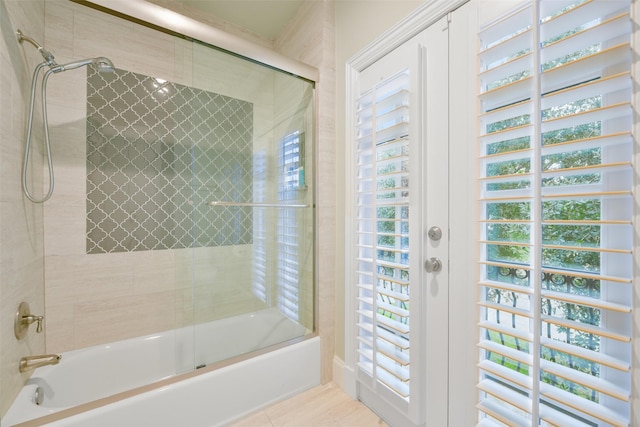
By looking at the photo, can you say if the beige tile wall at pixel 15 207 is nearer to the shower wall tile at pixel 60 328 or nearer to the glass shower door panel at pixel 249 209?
the shower wall tile at pixel 60 328

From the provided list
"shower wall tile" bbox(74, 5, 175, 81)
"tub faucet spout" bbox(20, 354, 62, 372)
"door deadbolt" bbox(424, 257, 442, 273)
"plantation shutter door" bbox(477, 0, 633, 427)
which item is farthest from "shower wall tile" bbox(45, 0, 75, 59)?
"door deadbolt" bbox(424, 257, 442, 273)

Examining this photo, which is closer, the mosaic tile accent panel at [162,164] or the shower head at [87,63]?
the shower head at [87,63]

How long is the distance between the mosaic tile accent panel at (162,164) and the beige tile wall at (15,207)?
10.3 inches

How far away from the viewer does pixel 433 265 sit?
108cm

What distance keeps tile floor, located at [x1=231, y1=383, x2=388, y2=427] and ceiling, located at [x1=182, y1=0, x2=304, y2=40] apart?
8.00 ft

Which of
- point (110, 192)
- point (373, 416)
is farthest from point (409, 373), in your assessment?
point (110, 192)

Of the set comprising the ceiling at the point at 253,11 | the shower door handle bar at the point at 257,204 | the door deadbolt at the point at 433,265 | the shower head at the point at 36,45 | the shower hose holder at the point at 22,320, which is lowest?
the shower hose holder at the point at 22,320

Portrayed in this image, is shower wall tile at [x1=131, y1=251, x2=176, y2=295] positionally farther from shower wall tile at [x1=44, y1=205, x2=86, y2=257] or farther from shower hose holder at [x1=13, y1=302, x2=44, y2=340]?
shower hose holder at [x1=13, y1=302, x2=44, y2=340]

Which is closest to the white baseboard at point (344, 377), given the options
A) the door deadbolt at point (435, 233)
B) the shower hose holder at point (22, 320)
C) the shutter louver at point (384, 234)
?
the shutter louver at point (384, 234)

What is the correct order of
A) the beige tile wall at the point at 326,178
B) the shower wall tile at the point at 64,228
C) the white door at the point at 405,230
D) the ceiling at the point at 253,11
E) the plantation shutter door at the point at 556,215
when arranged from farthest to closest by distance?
1. the ceiling at the point at 253,11
2. the beige tile wall at the point at 326,178
3. the shower wall tile at the point at 64,228
4. the white door at the point at 405,230
5. the plantation shutter door at the point at 556,215

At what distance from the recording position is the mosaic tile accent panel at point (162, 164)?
1.44m

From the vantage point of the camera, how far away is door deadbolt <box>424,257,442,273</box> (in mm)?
1074

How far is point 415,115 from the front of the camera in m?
1.12

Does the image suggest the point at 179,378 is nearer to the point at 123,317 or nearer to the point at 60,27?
the point at 123,317
